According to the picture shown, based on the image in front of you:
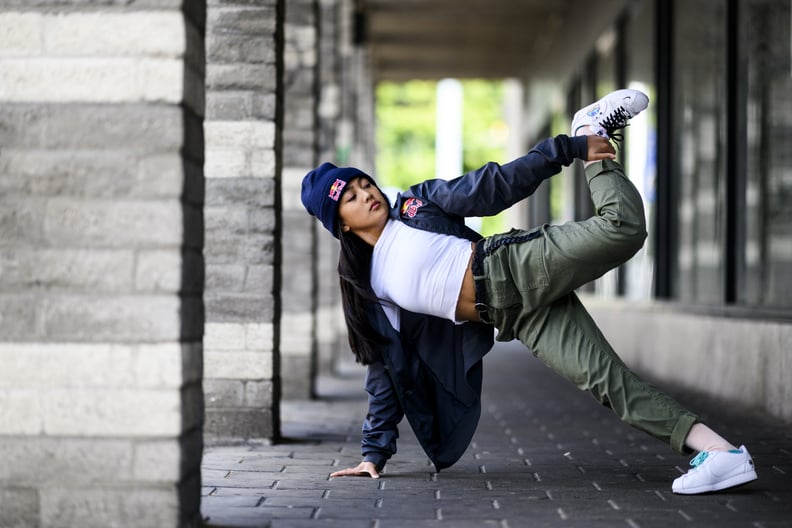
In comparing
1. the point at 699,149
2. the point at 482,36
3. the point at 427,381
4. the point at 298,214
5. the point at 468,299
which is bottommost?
the point at 427,381

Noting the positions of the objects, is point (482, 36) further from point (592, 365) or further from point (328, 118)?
point (592, 365)

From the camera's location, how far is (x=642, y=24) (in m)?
15.4

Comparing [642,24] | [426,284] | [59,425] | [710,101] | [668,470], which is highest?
[642,24]

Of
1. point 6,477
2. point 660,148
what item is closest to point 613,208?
point 6,477

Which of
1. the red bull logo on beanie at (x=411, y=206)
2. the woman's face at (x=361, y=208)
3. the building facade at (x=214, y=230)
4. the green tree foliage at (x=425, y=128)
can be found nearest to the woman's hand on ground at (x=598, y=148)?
the red bull logo on beanie at (x=411, y=206)

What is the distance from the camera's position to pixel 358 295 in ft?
18.7

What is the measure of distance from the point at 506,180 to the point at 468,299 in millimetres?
540

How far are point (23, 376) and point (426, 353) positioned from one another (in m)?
2.10

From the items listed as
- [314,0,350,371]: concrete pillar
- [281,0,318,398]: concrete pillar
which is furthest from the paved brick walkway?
[314,0,350,371]: concrete pillar

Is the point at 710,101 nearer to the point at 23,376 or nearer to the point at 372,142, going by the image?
the point at 23,376

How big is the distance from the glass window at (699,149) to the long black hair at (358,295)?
19.9 ft

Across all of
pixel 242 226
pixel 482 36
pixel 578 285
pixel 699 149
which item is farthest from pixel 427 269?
pixel 482 36

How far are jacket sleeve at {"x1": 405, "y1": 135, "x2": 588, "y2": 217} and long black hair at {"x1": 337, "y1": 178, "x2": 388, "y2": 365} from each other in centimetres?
36

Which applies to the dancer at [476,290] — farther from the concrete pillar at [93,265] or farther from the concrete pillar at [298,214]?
the concrete pillar at [298,214]
